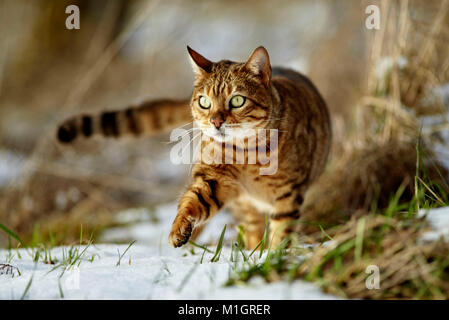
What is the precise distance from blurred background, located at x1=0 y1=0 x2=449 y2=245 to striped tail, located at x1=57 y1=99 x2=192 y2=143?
0.59 m

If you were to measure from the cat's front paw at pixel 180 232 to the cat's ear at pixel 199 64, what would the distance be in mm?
797

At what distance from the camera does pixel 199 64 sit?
2316 millimetres

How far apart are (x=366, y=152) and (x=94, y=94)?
4.78 meters

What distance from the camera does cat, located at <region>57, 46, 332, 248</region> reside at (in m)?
2.18

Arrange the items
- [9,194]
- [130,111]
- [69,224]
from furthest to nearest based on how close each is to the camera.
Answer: [9,194], [69,224], [130,111]

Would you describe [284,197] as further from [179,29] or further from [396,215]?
[179,29]

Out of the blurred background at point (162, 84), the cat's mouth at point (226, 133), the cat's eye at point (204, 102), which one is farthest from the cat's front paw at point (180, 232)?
the blurred background at point (162, 84)

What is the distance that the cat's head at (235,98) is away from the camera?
2.17 metres

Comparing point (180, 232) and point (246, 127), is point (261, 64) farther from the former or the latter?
point (180, 232)

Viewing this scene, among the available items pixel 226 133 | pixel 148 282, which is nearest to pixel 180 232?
pixel 148 282

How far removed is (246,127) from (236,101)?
0.14 meters

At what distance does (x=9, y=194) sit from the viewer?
12.8 ft

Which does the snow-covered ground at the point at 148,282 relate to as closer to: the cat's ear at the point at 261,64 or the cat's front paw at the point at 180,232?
the cat's front paw at the point at 180,232
